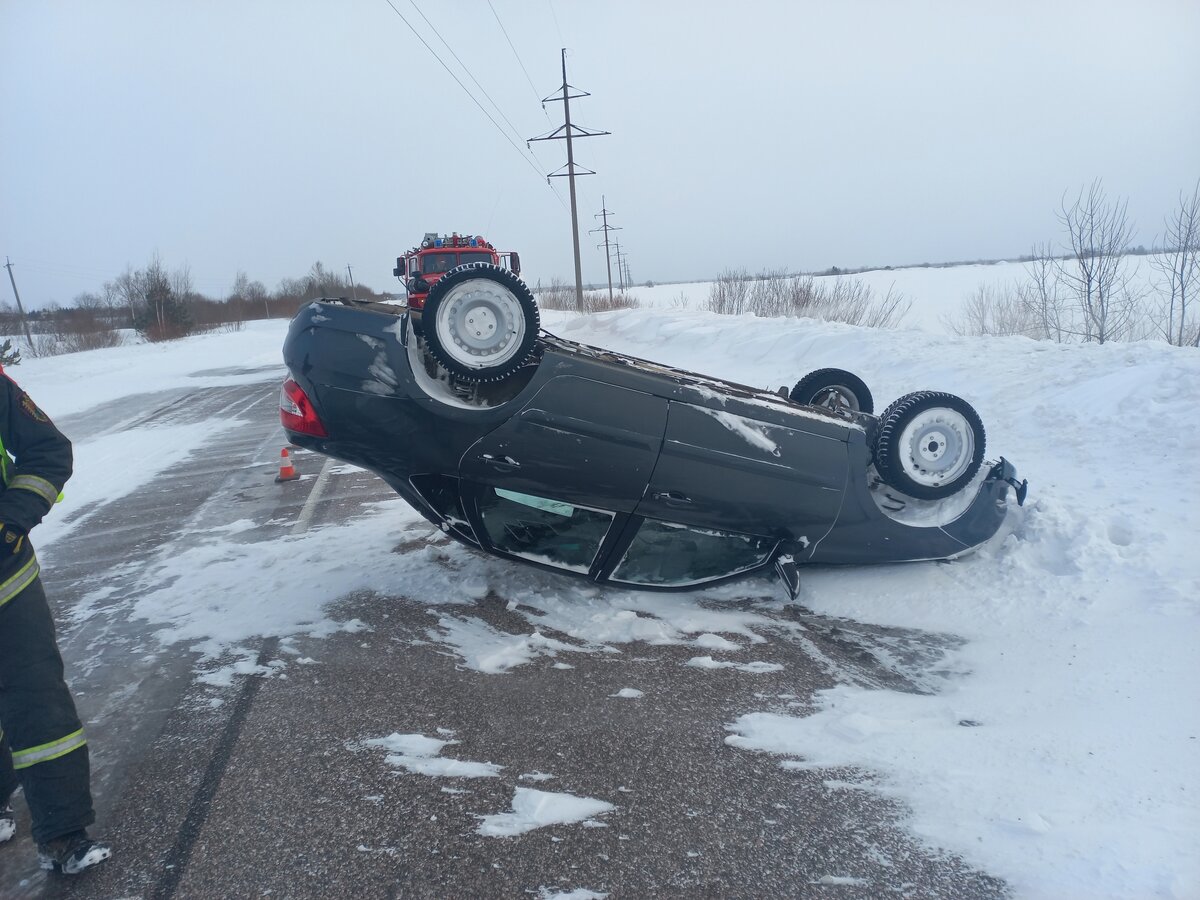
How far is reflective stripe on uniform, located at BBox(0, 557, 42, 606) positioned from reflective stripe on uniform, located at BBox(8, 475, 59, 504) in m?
0.22

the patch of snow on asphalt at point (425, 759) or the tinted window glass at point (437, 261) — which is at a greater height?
the tinted window glass at point (437, 261)

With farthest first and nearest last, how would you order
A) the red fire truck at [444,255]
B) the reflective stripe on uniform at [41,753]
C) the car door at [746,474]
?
the red fire truck at [444,255] → the car door at [746,474] → the reflective stripe on uniform at [41,753]

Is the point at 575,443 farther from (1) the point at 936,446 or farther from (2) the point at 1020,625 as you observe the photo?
(2) the point at 1020,625

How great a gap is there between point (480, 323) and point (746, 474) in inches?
64.1

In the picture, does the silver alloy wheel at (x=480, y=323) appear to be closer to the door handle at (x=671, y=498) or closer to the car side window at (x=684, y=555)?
the door handle at (x=671, y=498)

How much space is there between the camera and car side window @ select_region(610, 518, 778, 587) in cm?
412

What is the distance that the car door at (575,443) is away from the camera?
370 centimetres

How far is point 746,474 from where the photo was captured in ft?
12.9

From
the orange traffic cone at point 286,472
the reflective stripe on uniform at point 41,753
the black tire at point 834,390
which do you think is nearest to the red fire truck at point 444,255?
the orange traffic cone at point 286,472

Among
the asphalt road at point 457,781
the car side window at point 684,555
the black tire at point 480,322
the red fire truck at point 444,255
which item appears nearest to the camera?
the asphalt road at point 457,781

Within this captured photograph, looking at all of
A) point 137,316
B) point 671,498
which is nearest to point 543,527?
point 671,498

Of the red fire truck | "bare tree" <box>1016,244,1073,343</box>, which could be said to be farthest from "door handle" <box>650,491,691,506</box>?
"bare tree" <box>1016,244,1073,343</box>

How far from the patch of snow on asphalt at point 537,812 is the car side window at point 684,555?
1712mm

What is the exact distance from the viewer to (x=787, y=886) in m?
2.17
